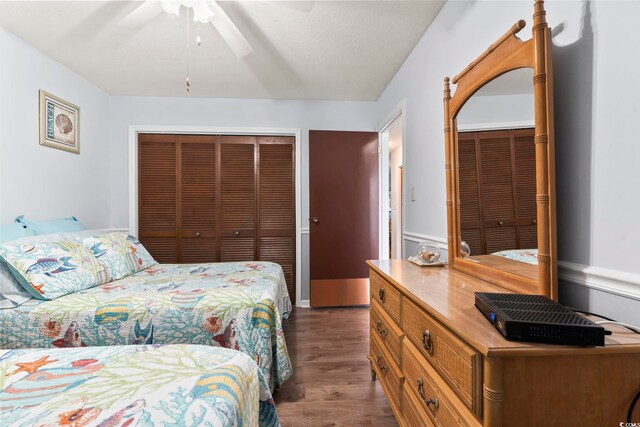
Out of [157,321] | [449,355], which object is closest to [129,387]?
[157,321]

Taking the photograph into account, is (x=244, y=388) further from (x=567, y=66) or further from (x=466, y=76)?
(x=466, y=76)

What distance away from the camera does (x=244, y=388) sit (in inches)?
36.5

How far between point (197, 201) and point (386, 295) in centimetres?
276

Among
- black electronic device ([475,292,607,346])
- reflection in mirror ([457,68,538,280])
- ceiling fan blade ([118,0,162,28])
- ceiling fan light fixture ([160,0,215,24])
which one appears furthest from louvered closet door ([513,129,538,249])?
ceiling fan blade ([118,0,162,28])

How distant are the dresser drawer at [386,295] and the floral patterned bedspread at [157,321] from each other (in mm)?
623

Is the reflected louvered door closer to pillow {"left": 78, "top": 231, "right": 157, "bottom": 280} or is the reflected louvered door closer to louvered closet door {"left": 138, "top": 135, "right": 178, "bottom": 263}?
pillow {"left": 78, "top": 231, "right": 157, "bottom": 280}

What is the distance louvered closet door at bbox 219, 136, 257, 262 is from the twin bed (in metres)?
1.01

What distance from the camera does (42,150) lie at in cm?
250

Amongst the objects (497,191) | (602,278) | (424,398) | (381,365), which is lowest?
→ (381,365)

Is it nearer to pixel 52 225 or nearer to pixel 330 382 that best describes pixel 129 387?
pixel 330 382

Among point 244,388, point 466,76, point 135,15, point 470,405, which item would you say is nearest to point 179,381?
point 244,388

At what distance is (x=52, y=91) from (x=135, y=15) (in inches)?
57.9

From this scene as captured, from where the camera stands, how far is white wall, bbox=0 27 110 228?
7.23ft

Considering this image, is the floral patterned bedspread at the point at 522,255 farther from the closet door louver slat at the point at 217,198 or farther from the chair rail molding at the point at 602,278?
the closet door louver slat at the point at 217,198
